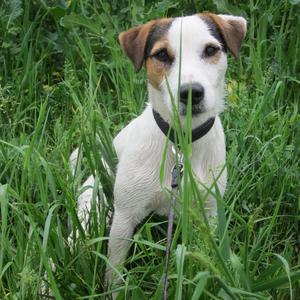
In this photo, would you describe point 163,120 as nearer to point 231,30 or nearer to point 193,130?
point 193,130

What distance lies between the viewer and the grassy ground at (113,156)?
247 centimetres

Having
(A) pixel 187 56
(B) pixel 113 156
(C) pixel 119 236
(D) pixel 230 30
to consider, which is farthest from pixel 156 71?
(C) pixel 119 236

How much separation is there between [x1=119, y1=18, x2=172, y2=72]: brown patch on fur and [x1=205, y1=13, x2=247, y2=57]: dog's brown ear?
0.73 ft

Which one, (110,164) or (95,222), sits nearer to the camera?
(95,222)

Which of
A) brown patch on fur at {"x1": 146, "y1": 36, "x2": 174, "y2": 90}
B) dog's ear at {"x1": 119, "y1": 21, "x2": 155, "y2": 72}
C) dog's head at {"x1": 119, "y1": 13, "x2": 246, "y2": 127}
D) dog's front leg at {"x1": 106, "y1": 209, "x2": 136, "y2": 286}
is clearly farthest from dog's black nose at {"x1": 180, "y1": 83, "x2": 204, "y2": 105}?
dog's front leg at {"x1": 106, "y1": 209, "x2": 136, "y2": 286}

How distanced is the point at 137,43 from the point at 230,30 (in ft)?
1.34

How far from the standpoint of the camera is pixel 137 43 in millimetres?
2986

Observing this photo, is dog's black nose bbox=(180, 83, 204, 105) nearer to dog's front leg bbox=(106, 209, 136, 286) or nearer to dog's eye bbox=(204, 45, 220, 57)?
dog's eye bbox=(204, 45, 220, 57)

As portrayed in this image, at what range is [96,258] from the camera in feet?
8.84

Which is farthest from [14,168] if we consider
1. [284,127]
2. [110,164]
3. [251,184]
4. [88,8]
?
[88,8]

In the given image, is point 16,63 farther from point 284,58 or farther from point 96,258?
point 96,258

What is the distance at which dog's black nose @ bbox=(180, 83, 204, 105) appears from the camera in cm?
264

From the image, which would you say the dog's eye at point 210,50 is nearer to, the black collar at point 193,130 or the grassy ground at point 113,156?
the black collar at point 193,130

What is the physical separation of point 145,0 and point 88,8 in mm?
387
